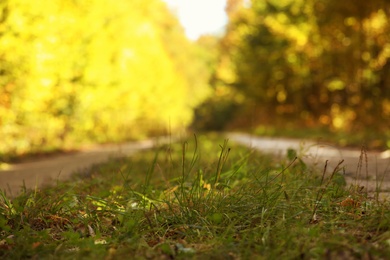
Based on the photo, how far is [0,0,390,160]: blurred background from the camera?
447 inches

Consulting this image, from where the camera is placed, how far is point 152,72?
2533 centimetres

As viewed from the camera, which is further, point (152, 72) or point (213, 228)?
point (152, 72)

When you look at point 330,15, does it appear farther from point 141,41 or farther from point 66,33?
point 141,41

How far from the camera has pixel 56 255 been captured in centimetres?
240

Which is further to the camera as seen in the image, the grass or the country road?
the country road

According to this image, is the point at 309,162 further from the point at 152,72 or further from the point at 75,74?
the point at 152,72

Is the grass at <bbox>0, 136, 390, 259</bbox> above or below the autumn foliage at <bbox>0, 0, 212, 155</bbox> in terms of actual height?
below

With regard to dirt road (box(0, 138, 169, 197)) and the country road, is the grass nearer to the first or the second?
the country road

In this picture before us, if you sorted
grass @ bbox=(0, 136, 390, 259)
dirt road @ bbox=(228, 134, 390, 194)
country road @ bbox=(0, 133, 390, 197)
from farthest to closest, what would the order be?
country road @ bbox=(0, 133, 390, 197), dirt road @ bbox=(228, 134, 390, 194), grass @ bbox=(0, 136, 390, 259)

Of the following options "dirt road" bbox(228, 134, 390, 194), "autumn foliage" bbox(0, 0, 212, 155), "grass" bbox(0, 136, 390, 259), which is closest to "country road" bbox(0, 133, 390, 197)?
"dirt road" bbox(228, 134, 390, 194)

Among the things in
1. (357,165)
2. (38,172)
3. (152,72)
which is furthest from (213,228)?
(152,72)

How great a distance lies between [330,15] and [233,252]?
1415 centimetres

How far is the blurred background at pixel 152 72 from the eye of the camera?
11.4 metres

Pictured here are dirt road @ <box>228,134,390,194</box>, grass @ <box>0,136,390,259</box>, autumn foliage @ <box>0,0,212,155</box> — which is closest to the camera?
grass @ <box>0,136,390,259</box>
